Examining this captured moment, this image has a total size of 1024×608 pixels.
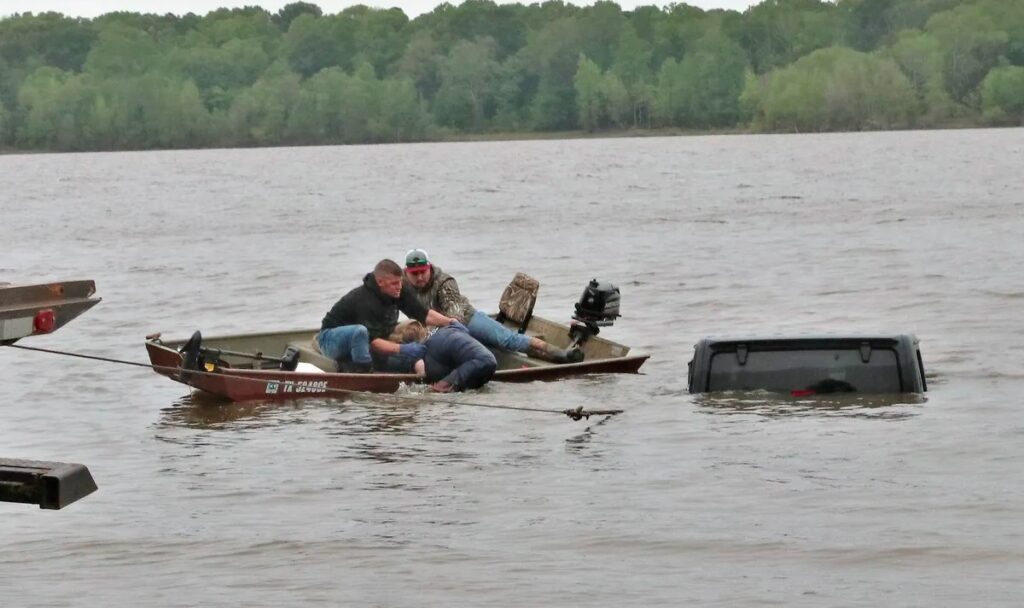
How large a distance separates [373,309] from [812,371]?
3954 millimetres

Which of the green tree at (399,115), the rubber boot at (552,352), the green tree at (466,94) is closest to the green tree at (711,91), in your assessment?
the green tree at (466,94)

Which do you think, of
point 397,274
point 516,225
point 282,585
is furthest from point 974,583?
point 516,225

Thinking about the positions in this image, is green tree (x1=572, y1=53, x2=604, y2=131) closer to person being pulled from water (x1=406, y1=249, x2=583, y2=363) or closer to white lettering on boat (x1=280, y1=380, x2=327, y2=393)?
person being pulled from water (x1=406, y1=249, x2=583, y2=363)

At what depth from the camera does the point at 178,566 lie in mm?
11258

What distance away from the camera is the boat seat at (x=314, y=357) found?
17.5 m

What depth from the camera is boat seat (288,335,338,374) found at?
687 inches

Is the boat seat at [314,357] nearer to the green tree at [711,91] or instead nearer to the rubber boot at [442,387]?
the rubber boot at [442,387]

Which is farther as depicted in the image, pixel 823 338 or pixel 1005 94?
pixel 1005 94

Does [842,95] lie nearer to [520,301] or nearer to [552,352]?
[520,301]

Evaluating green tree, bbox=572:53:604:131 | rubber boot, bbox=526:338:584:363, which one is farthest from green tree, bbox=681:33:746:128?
rubber boot, bbox=526:338:584:363

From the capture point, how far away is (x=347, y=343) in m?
17.1

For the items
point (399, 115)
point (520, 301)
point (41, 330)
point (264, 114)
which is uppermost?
point (41, 330)

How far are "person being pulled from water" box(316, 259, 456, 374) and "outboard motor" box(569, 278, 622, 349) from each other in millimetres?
1715

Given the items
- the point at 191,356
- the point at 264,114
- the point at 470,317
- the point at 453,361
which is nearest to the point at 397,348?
the point at 453,361
